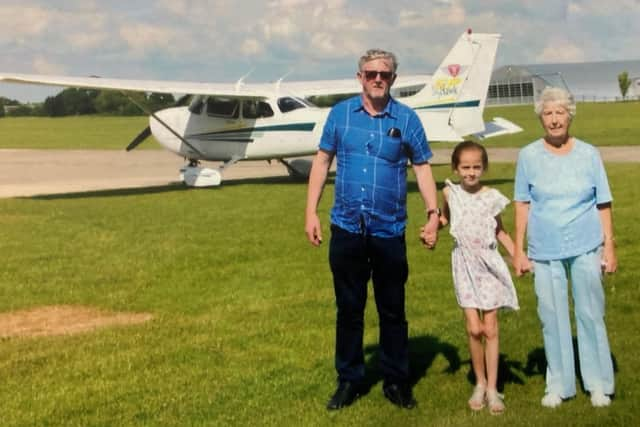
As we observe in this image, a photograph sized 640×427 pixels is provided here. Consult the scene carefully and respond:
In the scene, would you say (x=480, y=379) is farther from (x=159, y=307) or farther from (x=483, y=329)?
(x=159, y=307)

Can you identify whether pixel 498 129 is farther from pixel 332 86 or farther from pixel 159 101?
pixel 159 101

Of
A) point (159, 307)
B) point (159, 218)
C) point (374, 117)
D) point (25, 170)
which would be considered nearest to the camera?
point (374, 117)

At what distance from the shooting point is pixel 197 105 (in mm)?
20719

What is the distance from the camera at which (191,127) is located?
67.4ft

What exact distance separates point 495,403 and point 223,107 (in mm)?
16280

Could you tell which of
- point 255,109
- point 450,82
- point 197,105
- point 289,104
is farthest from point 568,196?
point 197,105

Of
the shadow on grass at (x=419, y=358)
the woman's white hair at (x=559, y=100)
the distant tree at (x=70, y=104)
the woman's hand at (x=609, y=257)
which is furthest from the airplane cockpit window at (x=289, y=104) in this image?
the distant tree at (x=70, y=104)

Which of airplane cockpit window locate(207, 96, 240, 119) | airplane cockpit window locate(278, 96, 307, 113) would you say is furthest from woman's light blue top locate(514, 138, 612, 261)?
airplane cockpit window locate(207, 96, 240, 119)

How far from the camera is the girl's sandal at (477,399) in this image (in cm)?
477

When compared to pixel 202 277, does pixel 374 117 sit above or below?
above

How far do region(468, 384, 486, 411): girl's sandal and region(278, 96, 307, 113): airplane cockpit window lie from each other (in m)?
15.3

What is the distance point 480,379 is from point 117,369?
2.43 metres

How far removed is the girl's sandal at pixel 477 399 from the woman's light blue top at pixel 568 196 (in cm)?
83

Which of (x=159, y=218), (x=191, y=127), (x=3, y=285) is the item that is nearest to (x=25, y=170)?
(x=191, y=127)
